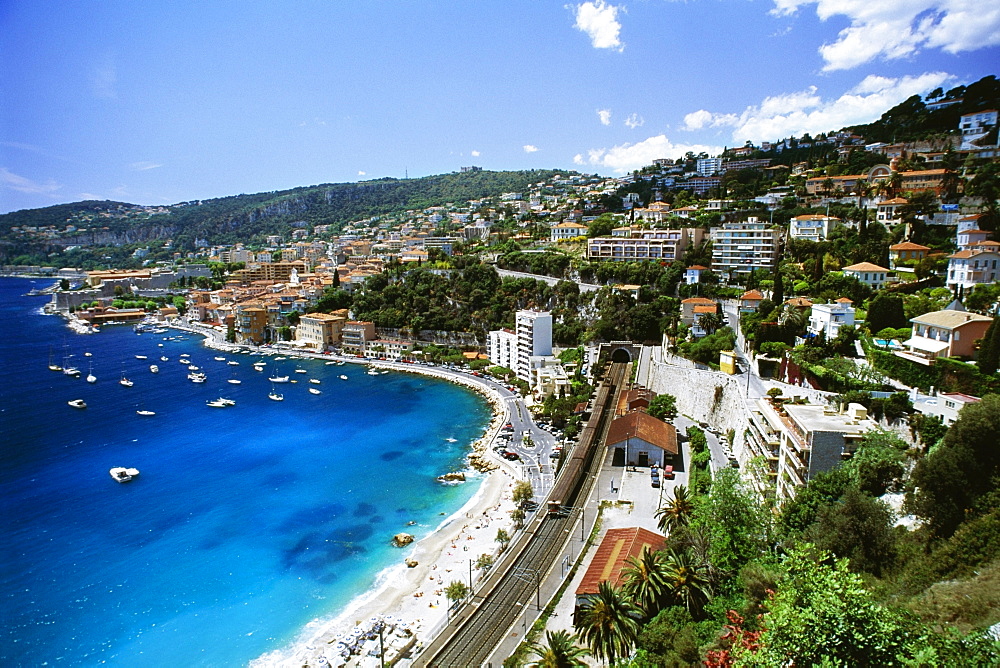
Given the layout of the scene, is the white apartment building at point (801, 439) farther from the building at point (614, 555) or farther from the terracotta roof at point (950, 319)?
the building at point (614, 555)

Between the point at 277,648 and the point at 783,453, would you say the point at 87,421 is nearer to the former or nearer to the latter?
the point at 277,648

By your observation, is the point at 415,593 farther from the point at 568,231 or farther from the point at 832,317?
the point at 568,231

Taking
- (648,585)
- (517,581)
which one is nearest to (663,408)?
(517,581)

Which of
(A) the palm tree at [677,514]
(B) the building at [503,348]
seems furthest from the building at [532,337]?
(A) the palm tree at [677,514]

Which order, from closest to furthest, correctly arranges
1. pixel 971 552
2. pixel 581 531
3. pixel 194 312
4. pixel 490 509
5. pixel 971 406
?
pixel 971 552 → pixel 971 406 → pixel 581 531 → pixel 490 509 → pixel 194 312

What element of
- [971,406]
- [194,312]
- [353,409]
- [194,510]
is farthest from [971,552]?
[194,312]

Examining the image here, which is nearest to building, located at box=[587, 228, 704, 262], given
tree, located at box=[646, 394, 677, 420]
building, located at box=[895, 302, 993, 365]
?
tree, located at box=[646, 394, 677, 420]
